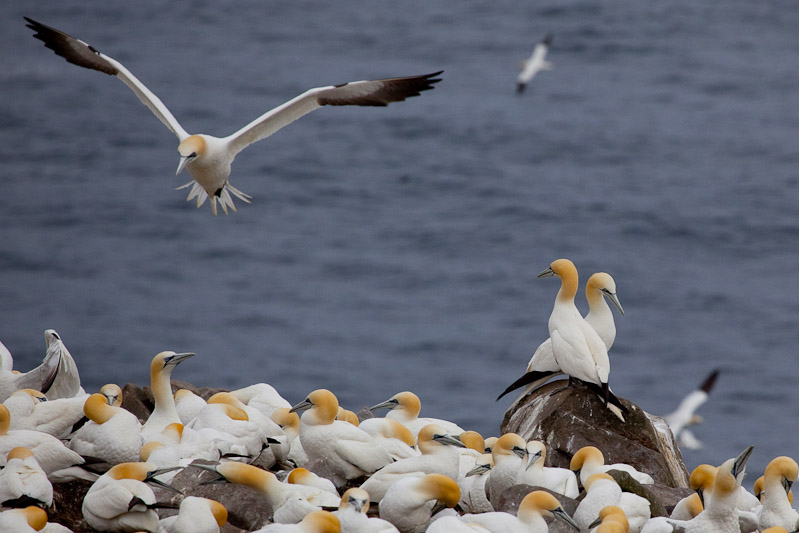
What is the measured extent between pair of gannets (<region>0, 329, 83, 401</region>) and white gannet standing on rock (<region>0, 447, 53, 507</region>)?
2.27m

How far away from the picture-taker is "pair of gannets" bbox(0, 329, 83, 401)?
8.35 m

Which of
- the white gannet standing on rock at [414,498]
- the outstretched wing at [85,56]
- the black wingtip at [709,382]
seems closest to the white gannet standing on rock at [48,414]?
the white gannet standing on rock at [414,498]

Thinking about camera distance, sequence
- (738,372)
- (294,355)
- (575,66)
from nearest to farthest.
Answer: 1. (738,372)
2. (294,355)
3. (575,66)

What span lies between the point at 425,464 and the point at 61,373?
11.0 ft

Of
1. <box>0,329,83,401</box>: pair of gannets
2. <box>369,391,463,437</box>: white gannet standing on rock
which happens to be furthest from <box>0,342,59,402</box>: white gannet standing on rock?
<box>369,391,463,437</box>: white gannet standing on rock

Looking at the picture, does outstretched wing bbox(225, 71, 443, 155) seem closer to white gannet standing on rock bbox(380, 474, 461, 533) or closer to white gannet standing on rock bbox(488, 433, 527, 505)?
white gannet standing on rock bbox(488, 433, 527, 505)

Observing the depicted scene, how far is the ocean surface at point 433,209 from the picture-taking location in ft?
86.6

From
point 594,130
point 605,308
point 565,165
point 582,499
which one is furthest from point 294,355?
point 582,499

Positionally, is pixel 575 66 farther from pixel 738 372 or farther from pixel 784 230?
pixel 738 372

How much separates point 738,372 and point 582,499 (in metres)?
20.2

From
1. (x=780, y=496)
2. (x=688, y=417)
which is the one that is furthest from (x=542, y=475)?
(x=688, y=417)

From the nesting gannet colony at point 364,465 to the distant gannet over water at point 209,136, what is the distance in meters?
2.38

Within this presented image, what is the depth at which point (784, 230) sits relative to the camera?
3077 centimetres

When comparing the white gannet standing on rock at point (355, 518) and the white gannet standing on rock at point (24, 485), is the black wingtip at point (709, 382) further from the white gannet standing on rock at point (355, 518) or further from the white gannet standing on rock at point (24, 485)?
the white gannet standing on rock at point (24, 485)
